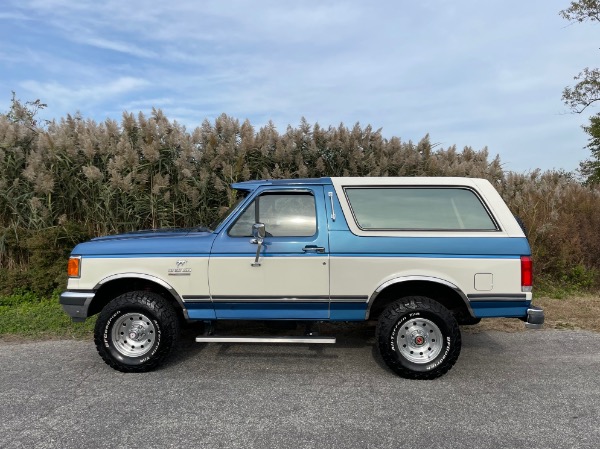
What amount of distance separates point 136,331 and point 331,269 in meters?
2.04

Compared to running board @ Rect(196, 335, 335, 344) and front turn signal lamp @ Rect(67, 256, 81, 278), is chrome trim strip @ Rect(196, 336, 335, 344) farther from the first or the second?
front turn signal lamp @ Rect(67, 256, 81, 278)

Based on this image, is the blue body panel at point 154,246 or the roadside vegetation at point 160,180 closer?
the blue body panel at point 154,246

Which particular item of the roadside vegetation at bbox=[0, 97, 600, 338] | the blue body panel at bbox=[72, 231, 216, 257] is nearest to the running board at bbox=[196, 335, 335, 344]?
the blue body panel at bbox=[72, 231, 216, 257]

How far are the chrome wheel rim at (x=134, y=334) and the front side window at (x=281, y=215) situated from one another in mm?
1242

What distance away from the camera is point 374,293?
14.4ft

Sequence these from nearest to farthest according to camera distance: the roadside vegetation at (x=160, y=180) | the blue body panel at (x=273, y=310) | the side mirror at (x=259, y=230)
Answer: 1. the side mirror at (x=259, y=230)
2. the blue body panel at (x=273, y=310)
3. the roadside vegetation at (x=160, y=180)

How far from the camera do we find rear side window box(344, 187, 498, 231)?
4512mm

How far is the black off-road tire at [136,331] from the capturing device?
4.48 metres

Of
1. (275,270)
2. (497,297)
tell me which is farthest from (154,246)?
(497,297)

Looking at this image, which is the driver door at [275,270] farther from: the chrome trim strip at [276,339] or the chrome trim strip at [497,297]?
the chrome trim strip at [497,297]

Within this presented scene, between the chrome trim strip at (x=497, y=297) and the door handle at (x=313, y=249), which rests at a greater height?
the door handle at (x=313, y=249)

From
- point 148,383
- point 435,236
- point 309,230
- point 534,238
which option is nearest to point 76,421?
point 148,383

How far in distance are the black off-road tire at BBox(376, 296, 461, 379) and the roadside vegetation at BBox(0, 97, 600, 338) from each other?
4.37 m

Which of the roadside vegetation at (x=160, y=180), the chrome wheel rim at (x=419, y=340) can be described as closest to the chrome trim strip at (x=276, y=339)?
the chrome wheel rim at (x=419, y=340)
